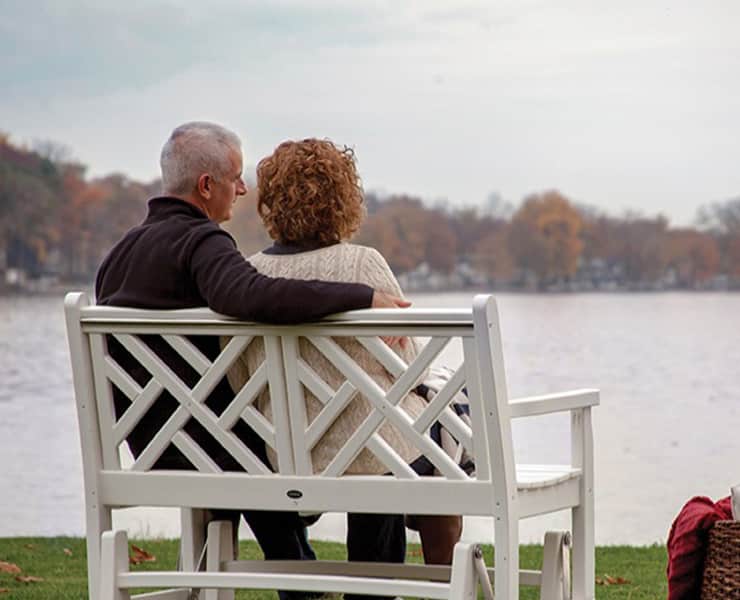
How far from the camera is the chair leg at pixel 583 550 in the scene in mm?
3619

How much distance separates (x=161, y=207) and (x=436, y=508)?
1.05 metres

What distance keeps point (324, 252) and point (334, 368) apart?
0.31 metres

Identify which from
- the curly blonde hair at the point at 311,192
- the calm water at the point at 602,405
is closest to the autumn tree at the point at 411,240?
the calm water at the point at 602,405

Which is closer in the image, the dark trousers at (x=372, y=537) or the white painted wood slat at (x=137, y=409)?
the white painted wood slat at (x=137, y=409)

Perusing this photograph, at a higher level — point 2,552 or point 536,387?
point 2,552

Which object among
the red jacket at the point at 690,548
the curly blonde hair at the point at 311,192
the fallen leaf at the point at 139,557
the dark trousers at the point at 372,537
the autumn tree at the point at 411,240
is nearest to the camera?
the red jacket at the point at 690,548

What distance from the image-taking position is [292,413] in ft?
10.6

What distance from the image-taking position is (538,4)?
54.8 metres

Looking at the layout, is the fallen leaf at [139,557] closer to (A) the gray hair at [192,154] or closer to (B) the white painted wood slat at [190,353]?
(A) the gray hair at [192,154]

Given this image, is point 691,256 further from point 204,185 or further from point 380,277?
point 380,277

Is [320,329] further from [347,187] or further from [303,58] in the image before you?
[303,58]

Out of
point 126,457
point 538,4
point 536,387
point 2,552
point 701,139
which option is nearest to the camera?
point 2,552

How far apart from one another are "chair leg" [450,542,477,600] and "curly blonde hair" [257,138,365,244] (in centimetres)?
83

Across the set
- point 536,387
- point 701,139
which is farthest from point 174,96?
point 536,387
